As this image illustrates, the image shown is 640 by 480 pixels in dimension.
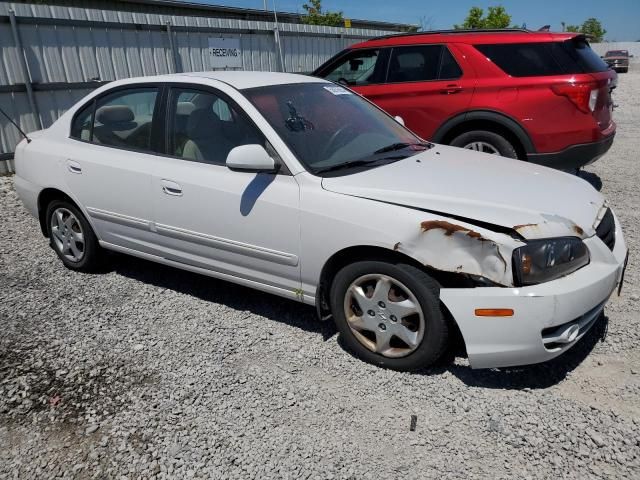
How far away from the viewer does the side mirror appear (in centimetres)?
313

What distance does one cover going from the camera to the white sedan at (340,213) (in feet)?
8.70

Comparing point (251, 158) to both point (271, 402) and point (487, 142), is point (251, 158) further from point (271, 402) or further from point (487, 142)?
point (487, 142)

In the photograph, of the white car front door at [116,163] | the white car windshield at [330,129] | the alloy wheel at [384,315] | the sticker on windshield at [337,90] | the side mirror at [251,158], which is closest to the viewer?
the alloy wheel at [384,315]

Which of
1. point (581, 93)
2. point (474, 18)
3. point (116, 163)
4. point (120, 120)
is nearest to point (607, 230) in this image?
point (581, 93)

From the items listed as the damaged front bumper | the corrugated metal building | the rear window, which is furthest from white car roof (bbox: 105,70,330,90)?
the corrugated metal building

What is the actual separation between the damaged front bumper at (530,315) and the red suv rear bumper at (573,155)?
3.20 metres

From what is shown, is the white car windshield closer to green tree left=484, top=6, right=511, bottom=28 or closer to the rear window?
the rear window

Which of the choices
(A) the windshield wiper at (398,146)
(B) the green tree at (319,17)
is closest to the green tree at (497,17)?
(B) the green tree at (319,17)

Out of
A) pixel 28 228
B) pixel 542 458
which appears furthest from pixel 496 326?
pixel 28 228

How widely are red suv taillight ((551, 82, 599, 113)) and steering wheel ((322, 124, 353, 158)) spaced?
2985 mm

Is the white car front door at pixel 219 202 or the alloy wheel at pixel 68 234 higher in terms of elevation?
the white car front door at pixel 219 202

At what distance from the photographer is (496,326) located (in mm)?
2641

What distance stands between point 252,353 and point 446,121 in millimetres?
4064

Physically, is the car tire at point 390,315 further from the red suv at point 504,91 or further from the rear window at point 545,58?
the rear window at point 545,58
